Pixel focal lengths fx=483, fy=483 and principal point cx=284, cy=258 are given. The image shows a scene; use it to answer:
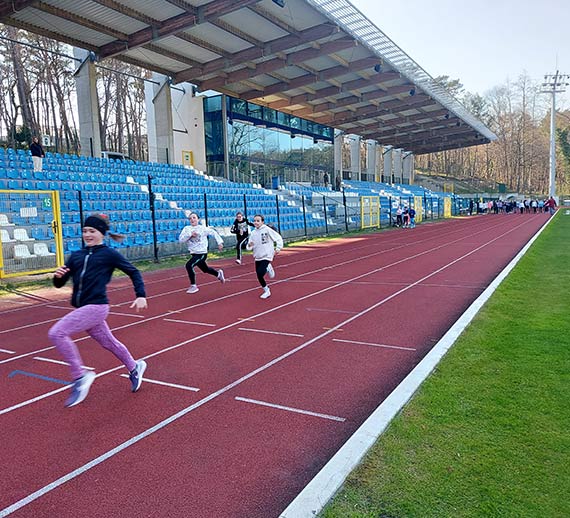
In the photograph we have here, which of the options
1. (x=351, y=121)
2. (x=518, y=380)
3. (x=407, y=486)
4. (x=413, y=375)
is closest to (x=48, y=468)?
(x=407, y=486)

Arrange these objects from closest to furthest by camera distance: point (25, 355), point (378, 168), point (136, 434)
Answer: point (136, 434)
point (25, 355)
point (378, 168)

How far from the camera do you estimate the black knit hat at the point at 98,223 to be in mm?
4715

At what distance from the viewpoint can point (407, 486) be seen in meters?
3.11

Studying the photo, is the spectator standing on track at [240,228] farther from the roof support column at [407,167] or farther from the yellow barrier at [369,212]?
the roof support column at [407,167]

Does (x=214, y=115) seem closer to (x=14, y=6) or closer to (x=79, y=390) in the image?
(x=14, y=6)

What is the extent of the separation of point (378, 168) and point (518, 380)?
57.5 metres

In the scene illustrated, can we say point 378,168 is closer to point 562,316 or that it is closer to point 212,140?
point 212,140

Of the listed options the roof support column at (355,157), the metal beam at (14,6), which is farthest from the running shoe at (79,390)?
the roof support column at (355,157)

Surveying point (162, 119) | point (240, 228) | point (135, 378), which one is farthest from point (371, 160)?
point (135, 378)

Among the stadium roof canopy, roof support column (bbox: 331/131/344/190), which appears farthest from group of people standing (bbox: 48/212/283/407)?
roof support column (bbox: 331/131/344/190)

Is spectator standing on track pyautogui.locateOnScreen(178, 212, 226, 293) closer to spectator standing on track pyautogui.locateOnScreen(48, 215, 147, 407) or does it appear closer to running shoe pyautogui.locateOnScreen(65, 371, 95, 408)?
spectator standing on track pyautogui.locateOnScreen(48, 215, 147, 407)

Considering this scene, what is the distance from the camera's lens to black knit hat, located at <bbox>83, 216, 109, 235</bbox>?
15.5 ft

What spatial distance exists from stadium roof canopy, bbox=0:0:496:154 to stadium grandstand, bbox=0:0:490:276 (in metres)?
0.08

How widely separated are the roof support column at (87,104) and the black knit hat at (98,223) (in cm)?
2208
